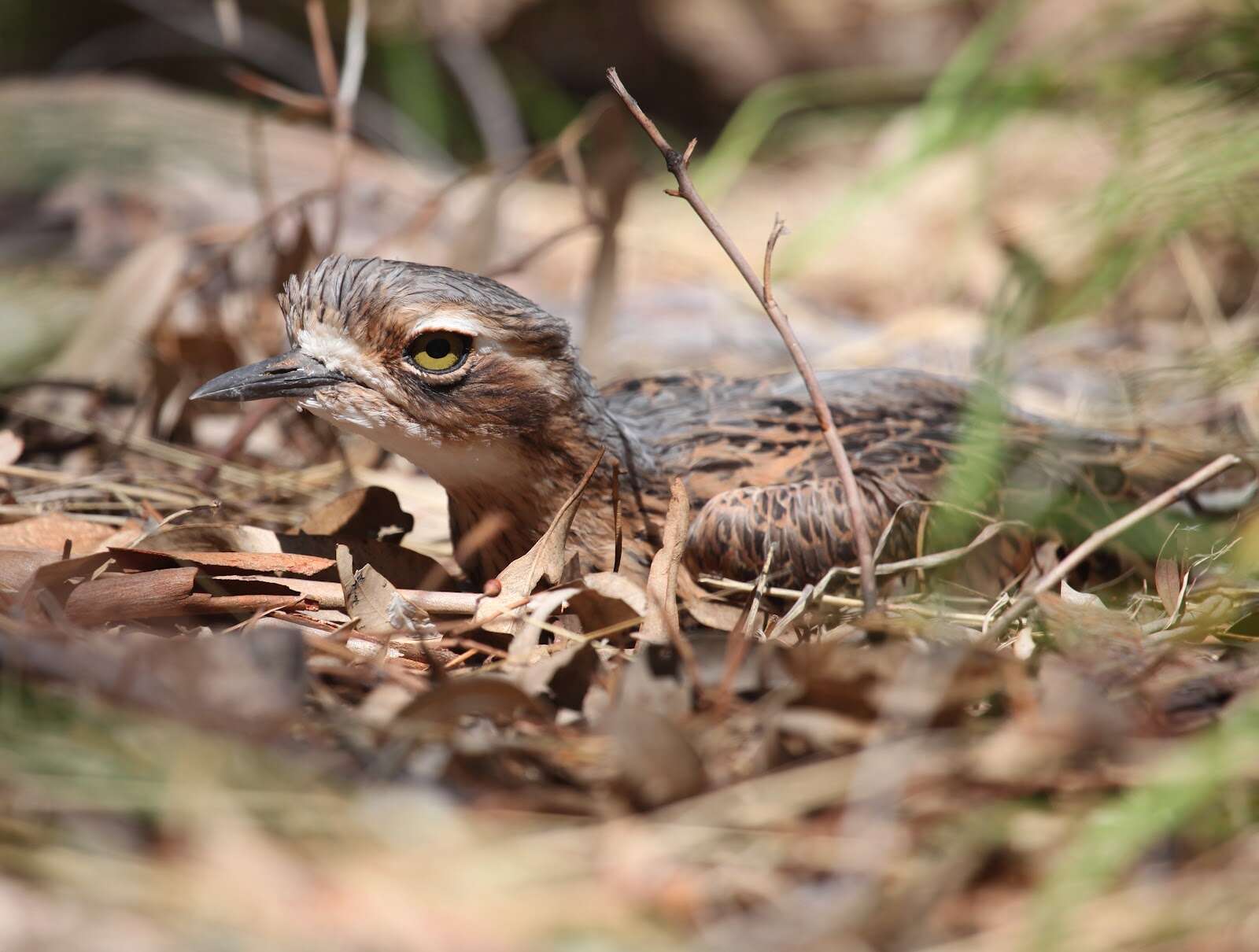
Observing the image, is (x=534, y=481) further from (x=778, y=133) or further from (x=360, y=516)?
(x=778, y=133)

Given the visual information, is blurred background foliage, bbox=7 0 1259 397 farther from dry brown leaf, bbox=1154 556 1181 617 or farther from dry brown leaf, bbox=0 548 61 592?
dry brown leaf, bbox=0 548 61 592

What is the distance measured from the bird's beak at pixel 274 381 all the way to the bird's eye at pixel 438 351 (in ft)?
0.52

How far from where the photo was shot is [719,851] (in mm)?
A: 1669

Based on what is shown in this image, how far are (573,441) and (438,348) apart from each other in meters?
0.40

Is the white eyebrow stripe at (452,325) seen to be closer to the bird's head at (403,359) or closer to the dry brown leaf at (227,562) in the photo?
the bird's head at (403,359)

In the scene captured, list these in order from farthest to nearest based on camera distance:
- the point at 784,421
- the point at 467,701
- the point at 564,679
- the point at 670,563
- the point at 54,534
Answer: the point at 784,421
the point at 54,534
the point at 670,563
the point at 564,679
the point at 467,701

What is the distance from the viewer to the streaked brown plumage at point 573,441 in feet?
8.89

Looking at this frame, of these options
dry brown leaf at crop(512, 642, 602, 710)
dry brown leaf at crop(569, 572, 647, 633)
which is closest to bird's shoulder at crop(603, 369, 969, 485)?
dry brown leaf at crop(569, 572, 647, 633)

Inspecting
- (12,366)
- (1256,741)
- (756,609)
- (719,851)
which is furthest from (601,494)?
(12,366)

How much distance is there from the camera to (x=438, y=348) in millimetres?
2732

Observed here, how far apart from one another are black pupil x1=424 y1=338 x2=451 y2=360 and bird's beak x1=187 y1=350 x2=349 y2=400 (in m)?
0.18

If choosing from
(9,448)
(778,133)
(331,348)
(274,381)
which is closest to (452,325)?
(331,348)

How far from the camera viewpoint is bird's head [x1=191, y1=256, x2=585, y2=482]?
106 inches

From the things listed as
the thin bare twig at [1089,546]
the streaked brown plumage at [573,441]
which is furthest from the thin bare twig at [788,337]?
the streaked brown plumage at [573,441]
